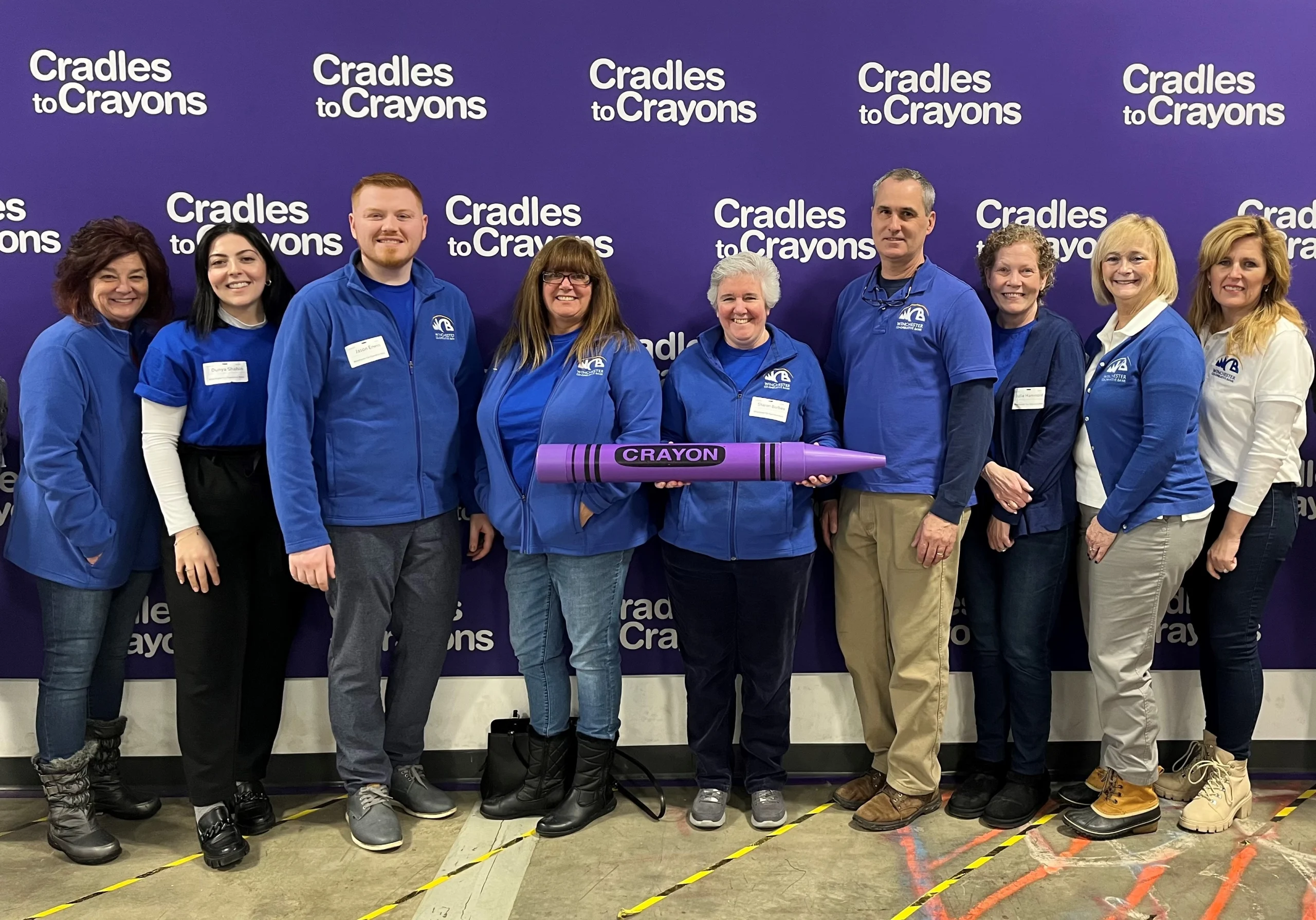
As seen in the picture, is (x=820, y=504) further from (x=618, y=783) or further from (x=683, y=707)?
(x=618, y=783)

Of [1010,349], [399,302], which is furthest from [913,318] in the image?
[399,302]

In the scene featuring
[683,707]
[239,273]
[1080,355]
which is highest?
[239,273]

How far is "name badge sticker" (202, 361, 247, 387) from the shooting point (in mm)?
2641

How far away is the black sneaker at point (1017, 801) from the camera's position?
9.52 ft

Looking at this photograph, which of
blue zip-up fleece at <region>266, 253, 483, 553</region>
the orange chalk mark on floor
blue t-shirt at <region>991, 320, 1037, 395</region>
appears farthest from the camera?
blue t-shirt at <region>991, 320, 1037, 395</region>

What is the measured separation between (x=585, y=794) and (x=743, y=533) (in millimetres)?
994

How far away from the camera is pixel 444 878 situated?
104 inches

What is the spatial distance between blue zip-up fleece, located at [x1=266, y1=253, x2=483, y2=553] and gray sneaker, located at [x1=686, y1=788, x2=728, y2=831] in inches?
48.9

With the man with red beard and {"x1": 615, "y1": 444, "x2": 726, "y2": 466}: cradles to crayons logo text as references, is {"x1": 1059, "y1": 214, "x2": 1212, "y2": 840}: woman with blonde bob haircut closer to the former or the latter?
{"x1": 615, "y1": 444, "x2": 726, "y2": 466}: cradles to crayons logo text

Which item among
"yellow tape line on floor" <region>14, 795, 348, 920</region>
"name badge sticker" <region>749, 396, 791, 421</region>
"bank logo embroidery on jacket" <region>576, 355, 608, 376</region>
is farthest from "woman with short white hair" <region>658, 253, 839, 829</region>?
"yellow tape line on floor" <region>14, 795, 348, 920</region>

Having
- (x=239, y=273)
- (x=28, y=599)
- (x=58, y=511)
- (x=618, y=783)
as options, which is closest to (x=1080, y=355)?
(x=618, y=783)

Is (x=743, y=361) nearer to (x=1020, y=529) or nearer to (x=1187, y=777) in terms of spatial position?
(x=1020, y=529)

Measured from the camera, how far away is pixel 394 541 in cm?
277

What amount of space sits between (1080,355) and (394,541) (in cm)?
218
